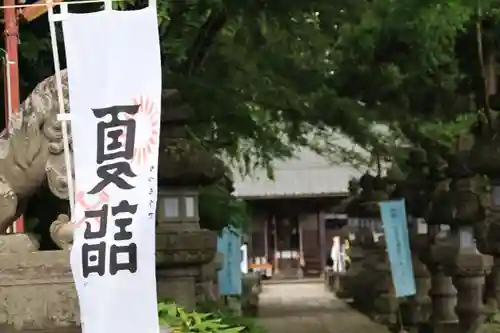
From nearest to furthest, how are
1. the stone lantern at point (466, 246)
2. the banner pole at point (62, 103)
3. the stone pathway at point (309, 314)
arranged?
the banner pole at point (62, 103) → the stone lantern at point (466, 246) → the stone pathway at point (309, 314)

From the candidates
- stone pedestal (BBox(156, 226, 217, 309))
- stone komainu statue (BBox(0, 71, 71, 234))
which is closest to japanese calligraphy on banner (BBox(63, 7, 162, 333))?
stone komainu statue (BBox(0, 71, 71, 234))

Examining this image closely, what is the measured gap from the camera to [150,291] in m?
4.47

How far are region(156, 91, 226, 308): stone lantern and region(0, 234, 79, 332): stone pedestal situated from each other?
11.5ft

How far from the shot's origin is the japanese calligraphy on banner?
175 inches

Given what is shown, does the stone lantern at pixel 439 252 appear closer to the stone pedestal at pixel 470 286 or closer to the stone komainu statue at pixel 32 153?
the stone pedestal at pixel 470 286

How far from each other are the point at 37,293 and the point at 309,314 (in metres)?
11.7

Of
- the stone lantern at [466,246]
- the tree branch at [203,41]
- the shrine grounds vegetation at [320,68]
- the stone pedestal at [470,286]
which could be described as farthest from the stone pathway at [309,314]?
the tree branch at [203,41]

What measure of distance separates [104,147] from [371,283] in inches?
509

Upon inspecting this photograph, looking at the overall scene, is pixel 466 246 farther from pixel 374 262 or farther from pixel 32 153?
pixel 32 153

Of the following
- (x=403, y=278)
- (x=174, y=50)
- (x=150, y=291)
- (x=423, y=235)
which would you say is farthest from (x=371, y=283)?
(x=150, y=291)

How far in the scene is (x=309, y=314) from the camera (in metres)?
16.8

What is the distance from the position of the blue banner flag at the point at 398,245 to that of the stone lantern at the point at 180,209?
11.2ft

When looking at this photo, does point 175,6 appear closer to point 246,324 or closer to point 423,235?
point 246,324

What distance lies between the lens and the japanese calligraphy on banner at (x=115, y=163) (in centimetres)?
444
